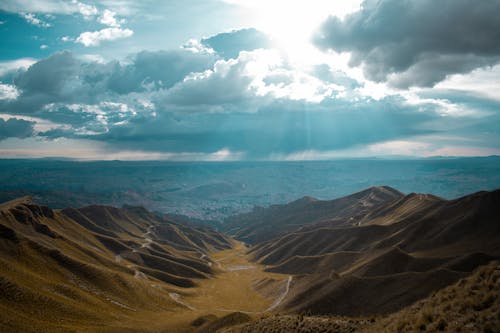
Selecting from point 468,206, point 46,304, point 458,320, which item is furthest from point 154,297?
point 468,206

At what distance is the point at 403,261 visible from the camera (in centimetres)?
11744

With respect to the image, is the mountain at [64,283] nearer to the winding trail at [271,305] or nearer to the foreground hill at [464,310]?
the winding trail at [271,305]

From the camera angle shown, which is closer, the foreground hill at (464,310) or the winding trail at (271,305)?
the foreground hill at (464,310)

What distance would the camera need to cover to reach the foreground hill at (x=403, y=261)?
88062 mm

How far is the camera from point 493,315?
73.3 ft

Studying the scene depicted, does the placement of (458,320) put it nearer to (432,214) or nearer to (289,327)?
(289,327)

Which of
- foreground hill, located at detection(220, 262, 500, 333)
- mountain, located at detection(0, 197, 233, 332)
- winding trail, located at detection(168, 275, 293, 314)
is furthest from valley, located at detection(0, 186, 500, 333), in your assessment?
winding trail, located at detection(168, 275, 293, 314)

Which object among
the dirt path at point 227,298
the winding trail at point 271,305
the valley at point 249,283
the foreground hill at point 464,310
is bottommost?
the dirt path at point 227,298

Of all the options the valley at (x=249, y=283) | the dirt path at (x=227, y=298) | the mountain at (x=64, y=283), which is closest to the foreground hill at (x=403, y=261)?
the valley at (x=249, y=283)

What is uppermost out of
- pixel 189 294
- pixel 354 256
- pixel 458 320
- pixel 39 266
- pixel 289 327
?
pixel 458 320

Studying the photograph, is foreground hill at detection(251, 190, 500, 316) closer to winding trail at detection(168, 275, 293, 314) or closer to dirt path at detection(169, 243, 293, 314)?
winding trail at detection(168, 275, 293, 314)

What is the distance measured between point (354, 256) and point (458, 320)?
13791cm

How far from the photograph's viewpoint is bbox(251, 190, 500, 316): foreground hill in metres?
88.1

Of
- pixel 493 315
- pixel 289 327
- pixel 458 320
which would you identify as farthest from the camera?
pixel 289 327
